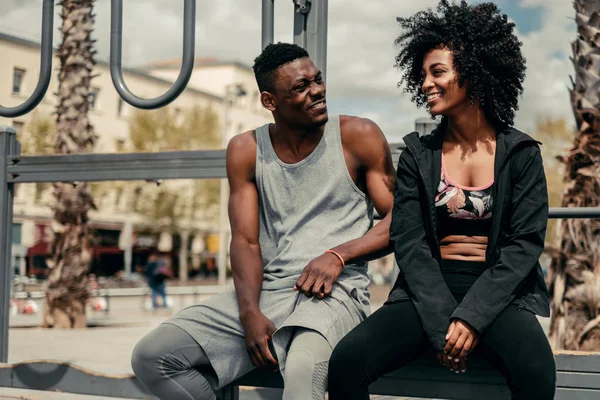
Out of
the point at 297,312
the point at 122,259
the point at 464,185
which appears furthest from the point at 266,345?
the point at 122,259

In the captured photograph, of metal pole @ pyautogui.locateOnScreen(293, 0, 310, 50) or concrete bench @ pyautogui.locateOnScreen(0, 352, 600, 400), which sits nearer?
concrete bench @ pyautogui.locateOnScreen(0, 352, 600, 400)

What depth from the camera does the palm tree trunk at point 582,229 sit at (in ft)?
20.1

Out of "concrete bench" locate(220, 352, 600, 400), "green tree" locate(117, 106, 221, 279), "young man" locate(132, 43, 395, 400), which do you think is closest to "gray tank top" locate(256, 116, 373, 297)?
"young man" locate(132, 43, 395, 400)

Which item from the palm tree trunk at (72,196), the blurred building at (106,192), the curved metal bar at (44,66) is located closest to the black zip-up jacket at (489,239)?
the curved metal bar at (44,66)

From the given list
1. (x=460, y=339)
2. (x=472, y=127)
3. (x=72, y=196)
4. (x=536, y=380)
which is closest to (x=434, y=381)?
(x=460, y=339)

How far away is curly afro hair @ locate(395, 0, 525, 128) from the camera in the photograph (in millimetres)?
2666

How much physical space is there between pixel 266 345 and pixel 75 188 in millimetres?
10377

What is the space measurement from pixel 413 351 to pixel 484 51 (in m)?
0.99

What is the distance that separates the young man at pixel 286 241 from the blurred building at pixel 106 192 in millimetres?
25604

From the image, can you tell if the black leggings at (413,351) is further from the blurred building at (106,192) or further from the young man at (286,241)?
the blurred building at (106,192)

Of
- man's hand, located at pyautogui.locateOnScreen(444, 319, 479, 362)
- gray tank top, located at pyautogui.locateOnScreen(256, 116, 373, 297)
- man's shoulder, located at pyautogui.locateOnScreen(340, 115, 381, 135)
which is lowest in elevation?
man's hand, located at pyautogui.locateOnScreen(444, 319, 479, 362)

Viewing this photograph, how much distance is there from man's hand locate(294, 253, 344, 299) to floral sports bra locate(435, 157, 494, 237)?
1.19 ft

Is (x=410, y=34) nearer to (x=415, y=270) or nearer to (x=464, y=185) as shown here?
(x=464, y=185)

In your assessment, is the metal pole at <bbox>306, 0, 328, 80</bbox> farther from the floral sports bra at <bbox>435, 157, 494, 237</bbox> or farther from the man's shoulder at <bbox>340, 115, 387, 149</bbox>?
the floral sports bra at <bbox>435, 157, 494, 237</bbox>
